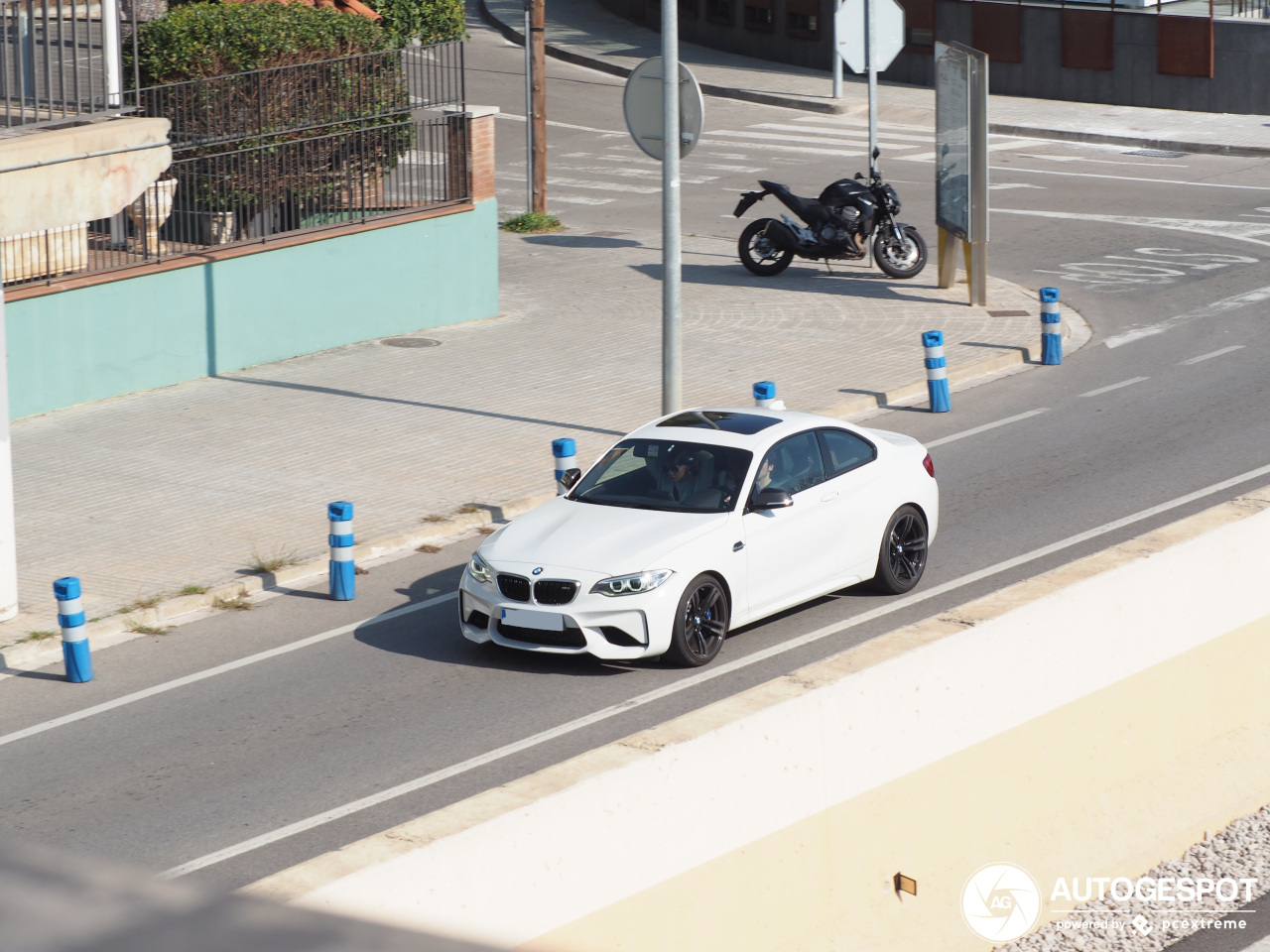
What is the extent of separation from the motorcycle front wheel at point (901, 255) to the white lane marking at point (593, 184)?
8393 millimetres

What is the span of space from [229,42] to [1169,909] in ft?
51.1

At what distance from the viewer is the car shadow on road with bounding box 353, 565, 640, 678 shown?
10.6 m

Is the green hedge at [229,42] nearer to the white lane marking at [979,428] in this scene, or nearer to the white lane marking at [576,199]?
the white lane marking at [979,428]

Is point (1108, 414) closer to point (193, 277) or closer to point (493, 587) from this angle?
point (493, 587)

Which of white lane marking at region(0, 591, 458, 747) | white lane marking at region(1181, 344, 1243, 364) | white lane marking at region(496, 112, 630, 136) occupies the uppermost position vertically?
white lane marking at region(496, 112, 630, 136)

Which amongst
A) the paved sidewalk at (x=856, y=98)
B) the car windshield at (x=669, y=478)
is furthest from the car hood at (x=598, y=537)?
the paved sidewalk at (x=856, y=98)

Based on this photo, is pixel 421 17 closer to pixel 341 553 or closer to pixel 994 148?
pixel 994 148

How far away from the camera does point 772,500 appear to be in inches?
427

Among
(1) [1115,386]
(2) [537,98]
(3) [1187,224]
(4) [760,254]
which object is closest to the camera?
(1) [1115,386]

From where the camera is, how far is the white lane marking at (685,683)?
8242 millimetres

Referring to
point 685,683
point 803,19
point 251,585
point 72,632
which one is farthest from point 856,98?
point 72,632

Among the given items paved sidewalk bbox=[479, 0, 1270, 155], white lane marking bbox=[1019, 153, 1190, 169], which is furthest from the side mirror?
paved sidewalk bbox=[479, 0, 1270, 155]

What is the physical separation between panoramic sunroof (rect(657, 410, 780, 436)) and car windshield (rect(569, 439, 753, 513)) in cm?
32

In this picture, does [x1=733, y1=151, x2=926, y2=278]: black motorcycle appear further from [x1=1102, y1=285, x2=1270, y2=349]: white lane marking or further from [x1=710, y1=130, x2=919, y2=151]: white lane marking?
[x1=710, y1=130, x2=919, y2=151]: white lane marking
